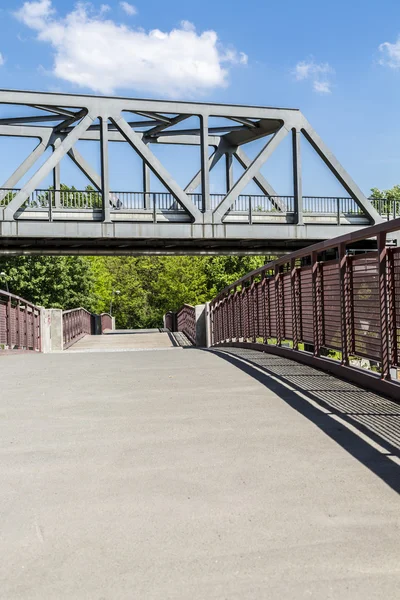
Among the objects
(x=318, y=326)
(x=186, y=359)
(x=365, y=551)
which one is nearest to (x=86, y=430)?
(x=365, y=551)

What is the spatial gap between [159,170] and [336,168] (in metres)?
9.72

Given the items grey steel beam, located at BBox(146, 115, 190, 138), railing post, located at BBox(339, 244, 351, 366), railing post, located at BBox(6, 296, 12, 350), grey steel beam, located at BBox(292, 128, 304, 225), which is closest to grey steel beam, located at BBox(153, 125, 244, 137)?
grey steel beam, located at BBox(146, 115, 190, 138)

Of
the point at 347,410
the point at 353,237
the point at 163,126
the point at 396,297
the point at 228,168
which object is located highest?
the point at 163,126

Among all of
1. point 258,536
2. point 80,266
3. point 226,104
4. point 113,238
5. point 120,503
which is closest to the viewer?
point 258,536

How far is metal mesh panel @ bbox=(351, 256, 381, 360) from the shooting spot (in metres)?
6.97

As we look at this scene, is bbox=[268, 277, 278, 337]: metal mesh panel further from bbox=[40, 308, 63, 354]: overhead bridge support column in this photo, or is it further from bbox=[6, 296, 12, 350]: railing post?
bbox=[40, 308, 63, 354]: overhead bridge support column

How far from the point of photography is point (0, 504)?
12.7 feet

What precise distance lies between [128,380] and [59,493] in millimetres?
4877

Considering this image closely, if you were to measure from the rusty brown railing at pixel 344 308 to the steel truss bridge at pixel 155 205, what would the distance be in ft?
65.7

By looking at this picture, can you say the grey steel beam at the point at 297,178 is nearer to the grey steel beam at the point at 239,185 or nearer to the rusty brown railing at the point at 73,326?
the grey steel beam at the point at 239,185

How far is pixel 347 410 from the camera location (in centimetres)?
600

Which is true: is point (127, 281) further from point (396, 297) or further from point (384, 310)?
point (396, 297)

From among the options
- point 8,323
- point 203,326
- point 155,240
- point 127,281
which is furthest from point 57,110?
point 127,281

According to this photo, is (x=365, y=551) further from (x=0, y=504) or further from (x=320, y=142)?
(x=320, y=142)
